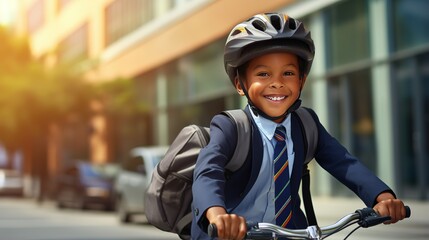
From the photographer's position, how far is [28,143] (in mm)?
36094

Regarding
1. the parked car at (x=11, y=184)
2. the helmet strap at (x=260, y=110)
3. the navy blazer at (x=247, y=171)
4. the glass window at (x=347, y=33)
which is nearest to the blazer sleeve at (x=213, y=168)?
the navy blazer at (x=247, y=171)

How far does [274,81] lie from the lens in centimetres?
301

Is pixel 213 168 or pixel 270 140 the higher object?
pixel 270 140

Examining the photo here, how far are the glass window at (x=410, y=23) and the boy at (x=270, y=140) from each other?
47.2 ft

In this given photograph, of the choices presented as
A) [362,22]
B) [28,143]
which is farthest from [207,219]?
[28,143]

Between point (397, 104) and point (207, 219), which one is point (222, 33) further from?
point (207, 219)

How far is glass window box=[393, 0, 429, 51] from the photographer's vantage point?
16.9 metres

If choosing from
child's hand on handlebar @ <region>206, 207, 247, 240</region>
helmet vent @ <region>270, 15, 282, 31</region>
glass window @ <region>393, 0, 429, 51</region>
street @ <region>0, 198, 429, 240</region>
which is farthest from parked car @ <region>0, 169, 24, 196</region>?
child's hand on handlebar @ <region>206, 207, 247, 240</region>

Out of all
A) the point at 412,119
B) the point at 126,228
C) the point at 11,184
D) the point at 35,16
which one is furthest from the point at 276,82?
the point at 35,16

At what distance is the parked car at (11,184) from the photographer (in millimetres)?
34875

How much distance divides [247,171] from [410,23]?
15.1 metres

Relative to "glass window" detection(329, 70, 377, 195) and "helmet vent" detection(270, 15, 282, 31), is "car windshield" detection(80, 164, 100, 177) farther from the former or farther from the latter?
"helmet vent" detection(270, 15, 282, 31)

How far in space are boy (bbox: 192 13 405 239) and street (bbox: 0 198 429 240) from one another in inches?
309

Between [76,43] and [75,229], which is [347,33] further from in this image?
[76,43]
